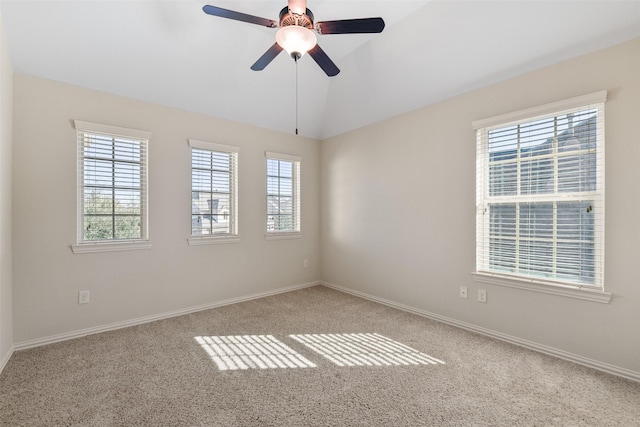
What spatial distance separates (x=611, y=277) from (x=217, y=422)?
10.1 ft

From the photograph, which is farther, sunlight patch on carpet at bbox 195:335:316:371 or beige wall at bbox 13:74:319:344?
beige wall at bbox 13:74:319:344

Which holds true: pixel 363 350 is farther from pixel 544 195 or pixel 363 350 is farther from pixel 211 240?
pixel 211 240

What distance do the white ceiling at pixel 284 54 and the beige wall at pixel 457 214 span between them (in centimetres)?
23

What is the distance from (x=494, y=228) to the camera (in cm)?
302

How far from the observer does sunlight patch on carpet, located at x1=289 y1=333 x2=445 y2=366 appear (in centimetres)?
250

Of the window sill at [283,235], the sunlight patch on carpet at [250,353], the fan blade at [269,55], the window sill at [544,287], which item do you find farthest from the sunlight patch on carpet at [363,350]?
the fan blade at [269,55]

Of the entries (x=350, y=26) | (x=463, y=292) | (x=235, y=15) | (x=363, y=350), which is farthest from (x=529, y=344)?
(x=235, y=15)

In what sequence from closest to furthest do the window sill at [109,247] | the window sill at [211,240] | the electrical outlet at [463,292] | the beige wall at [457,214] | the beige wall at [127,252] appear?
the beige wall at [457,214] < the beige wall at [127,252] < the window sill at [109,247] < the electrical outlet at [463,292] < the window sill at [211,240]

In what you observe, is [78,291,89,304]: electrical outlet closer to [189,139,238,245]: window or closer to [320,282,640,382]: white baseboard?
[189,139,238,245]: window

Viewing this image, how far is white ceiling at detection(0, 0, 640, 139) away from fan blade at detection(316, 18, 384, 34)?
0.94 m

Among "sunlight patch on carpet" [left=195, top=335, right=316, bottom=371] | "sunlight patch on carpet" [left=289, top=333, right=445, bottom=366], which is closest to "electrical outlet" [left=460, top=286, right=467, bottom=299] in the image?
"sunlight patch on carpet" [left=289, top=333, right=445, bottom=366]

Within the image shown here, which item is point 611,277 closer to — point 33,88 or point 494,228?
point 494,228

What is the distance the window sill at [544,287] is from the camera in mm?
2354

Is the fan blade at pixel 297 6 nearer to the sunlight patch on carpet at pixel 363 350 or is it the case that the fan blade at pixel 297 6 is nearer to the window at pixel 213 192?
the window at pixel 213 192
